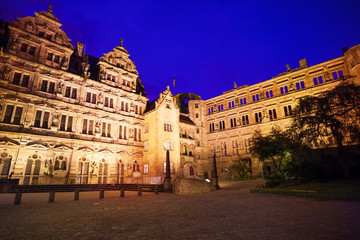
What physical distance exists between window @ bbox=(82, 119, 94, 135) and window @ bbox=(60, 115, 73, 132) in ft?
6.27

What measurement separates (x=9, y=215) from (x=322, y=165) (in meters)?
28.2

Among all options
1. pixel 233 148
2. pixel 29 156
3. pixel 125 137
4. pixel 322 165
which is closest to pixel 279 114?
pixel 233 148

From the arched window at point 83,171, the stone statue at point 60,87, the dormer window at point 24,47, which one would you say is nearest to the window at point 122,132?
the arched window at point 83,171

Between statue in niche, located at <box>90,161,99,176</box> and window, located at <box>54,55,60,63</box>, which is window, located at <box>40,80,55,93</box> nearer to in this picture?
window, located at <box>54,55,60,63</box>

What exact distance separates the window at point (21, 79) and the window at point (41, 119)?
13.0 feet

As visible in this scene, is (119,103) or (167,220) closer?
(167,220)

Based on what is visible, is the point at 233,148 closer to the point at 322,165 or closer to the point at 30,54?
the point at 322,165

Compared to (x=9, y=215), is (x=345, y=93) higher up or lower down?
higher up

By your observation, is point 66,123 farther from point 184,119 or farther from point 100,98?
point 184,119

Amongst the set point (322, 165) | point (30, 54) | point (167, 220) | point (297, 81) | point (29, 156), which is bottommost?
point (167, 220)

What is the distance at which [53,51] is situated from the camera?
92.5 ft

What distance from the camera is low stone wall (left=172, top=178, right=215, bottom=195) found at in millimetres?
23016

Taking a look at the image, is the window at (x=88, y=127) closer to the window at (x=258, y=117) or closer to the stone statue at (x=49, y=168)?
the stone statue at (x=49, y=168)

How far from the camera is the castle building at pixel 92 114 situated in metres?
24.1
